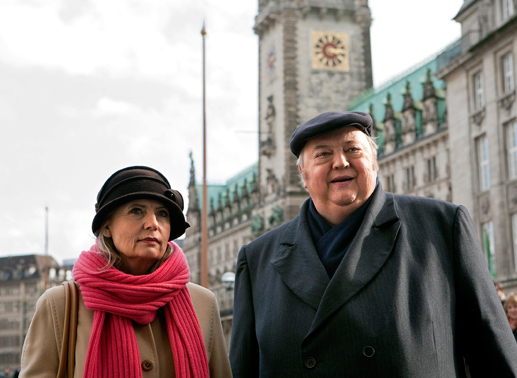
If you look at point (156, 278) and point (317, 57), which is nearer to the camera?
point (156, 278)

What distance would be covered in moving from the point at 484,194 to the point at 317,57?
2954 centimetres

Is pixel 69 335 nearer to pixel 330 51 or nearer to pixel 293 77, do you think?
pixel 293 77

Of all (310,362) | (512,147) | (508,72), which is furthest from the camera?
(508,72)

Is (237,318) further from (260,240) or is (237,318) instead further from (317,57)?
(317,57)

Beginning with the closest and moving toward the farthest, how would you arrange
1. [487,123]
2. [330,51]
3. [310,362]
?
1. [310,362]
2. [487,123]
3. [330,51]

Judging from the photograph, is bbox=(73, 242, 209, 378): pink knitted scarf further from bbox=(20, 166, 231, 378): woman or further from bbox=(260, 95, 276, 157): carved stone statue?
bbox=(260, 95, 276, 157): carved stone statue

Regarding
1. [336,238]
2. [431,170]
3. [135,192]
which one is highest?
[431,170]

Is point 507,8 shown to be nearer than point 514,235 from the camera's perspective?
No

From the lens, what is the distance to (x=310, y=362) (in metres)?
3.82

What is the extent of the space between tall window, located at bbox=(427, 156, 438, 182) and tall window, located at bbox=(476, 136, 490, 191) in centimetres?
1258

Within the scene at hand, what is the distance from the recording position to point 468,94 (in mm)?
31938

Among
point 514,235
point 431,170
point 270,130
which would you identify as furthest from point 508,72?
point 270,130

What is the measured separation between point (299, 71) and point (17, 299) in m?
81.0

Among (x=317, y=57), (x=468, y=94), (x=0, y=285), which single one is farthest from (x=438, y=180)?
(x=0, y=285)
